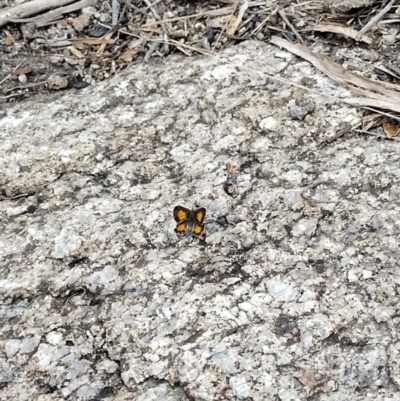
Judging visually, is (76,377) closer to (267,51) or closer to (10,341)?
(10,341)

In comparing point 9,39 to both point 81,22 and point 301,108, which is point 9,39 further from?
point 301,108

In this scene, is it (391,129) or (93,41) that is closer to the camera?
(391,129)

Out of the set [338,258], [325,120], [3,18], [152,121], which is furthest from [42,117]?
[338,258]

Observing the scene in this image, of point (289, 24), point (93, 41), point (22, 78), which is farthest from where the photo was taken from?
point (93, 41)

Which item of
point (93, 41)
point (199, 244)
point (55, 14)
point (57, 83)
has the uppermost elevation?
point (55, 14)

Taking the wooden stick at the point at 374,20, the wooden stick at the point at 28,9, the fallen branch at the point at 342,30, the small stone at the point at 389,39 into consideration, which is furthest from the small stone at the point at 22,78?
the small stone at the point at 389,39

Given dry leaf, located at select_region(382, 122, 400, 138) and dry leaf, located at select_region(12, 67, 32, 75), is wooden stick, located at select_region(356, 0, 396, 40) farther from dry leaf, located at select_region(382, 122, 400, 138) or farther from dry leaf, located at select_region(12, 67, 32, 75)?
dry leaf, located at select_region(12, 67, 32, 75)

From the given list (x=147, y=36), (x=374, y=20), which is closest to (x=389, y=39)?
(x=374, y=20)
